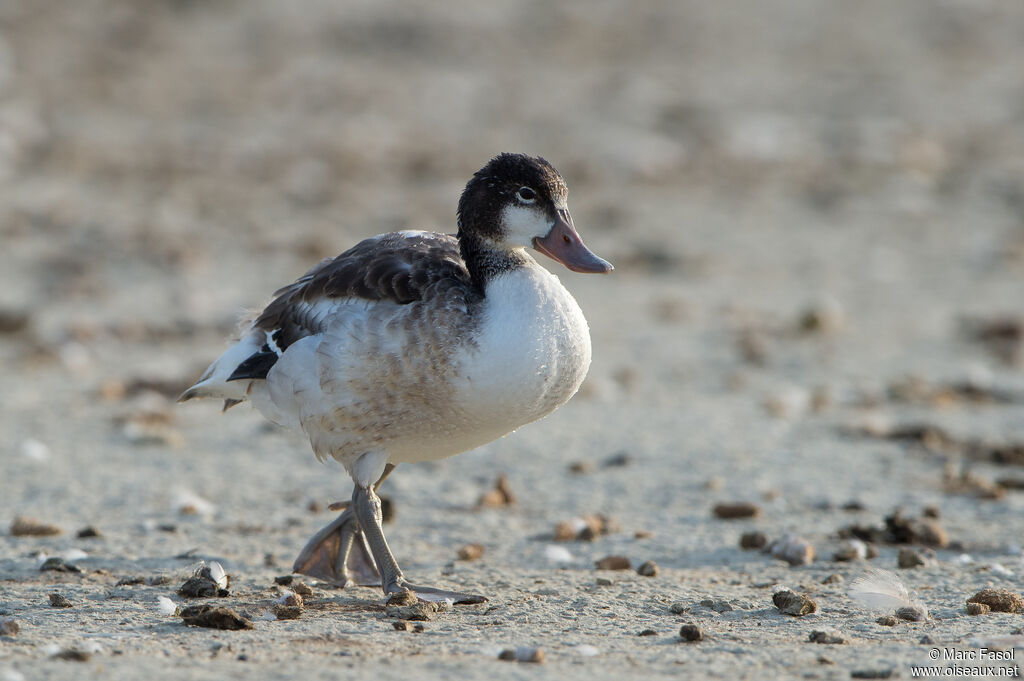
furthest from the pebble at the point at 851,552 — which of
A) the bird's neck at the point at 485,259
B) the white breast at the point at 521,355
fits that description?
the bird's neck at the point at 485,259

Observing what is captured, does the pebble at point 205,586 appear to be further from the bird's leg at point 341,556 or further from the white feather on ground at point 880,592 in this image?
the white feather on ground at point 880,592

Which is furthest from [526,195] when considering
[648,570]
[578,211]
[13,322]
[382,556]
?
[578,211]

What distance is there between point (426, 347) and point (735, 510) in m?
2.20

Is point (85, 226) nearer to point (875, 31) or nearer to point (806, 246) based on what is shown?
point (806, 246)

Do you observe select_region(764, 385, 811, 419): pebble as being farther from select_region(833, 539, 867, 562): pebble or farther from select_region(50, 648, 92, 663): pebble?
select_region(50, 648, 92, 663): pebble

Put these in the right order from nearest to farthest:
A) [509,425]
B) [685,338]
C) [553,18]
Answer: [509,425] → [685,338] → [553,18]

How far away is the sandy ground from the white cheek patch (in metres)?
1.37

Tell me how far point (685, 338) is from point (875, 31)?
10681mm

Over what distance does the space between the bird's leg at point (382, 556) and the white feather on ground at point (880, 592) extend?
141cm

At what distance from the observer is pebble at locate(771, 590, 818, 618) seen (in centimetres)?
488

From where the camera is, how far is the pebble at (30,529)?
5.90 metres

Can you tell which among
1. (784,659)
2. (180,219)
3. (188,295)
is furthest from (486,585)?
(180,219)

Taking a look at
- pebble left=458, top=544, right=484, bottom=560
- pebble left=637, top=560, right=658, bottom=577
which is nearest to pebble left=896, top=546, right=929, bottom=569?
pebble left=637, top=560, right=658, bottom=577

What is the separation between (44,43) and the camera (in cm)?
1681
